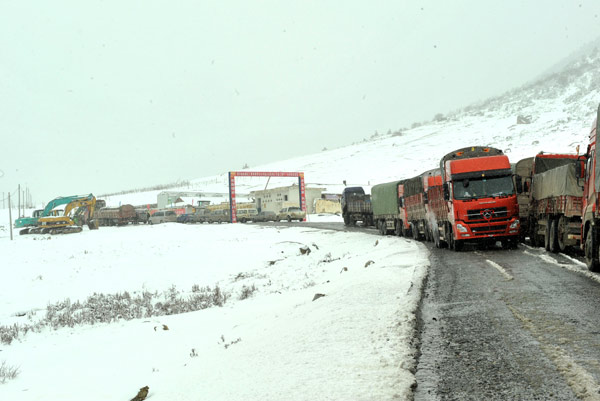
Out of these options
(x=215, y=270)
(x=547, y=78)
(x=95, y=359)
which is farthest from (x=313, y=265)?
(x=547, y=78)

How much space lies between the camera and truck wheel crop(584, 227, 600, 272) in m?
10.6

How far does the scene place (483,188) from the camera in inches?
680

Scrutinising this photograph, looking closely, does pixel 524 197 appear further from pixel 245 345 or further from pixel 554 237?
pixel 245 345

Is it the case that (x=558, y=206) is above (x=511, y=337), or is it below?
above

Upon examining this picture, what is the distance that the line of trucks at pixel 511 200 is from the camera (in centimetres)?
1183

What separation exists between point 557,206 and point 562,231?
2.55 feet

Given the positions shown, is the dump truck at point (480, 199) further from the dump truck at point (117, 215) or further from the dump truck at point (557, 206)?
the dump truck at point (117, 215)

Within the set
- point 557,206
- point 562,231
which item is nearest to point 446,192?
point 557,206

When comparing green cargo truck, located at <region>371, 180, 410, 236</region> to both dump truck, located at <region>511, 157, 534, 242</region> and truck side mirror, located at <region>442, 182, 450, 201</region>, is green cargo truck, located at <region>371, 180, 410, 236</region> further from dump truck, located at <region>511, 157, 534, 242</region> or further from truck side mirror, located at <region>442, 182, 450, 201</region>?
truck side mirror, located at <region>442, 182, 450, 201</region>

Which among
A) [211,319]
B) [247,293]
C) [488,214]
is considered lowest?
[247,293]

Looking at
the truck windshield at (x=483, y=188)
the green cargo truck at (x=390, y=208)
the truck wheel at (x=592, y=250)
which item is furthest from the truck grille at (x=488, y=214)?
the green cargo truck at (x=390, y=208)

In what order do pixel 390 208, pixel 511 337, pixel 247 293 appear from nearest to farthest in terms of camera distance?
pixel 511 337 → pixel 247 293 → pixel 390 208

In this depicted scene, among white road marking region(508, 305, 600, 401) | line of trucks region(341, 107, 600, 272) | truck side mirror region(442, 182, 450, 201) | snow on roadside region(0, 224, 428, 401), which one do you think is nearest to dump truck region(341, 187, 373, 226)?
line of trucks region(341, 107, 600, 272)

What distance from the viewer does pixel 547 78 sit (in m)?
182
